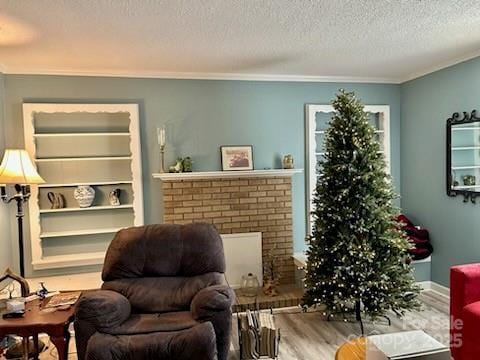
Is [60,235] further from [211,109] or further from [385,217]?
[385,217]

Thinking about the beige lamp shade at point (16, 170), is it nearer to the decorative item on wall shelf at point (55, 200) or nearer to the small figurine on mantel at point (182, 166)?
the decorative item on wall shelf at point (55, 200)

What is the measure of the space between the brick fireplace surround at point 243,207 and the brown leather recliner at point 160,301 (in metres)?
1.00

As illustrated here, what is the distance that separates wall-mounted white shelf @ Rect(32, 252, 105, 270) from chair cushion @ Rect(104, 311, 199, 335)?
1468mm

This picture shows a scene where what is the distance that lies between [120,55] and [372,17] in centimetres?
213

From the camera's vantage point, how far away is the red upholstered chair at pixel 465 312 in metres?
2.51

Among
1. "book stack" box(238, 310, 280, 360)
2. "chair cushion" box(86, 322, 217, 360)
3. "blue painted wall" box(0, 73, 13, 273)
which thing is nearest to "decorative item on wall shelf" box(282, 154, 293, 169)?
"book stack" box(238, 310, 280, 360)

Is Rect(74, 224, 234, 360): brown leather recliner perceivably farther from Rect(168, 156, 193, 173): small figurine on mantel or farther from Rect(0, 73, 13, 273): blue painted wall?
Rect(0, 73, 13, 273): blue painted wall

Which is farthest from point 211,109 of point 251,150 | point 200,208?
point 200,208

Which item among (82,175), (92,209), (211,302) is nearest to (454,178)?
(211,302)

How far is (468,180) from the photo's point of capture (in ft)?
12.4

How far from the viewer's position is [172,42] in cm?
313

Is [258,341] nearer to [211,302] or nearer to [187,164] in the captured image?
[211,302]

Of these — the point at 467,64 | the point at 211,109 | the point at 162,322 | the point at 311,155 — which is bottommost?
the point at 162,322

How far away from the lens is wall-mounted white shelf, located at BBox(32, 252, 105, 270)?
3.90 metres
